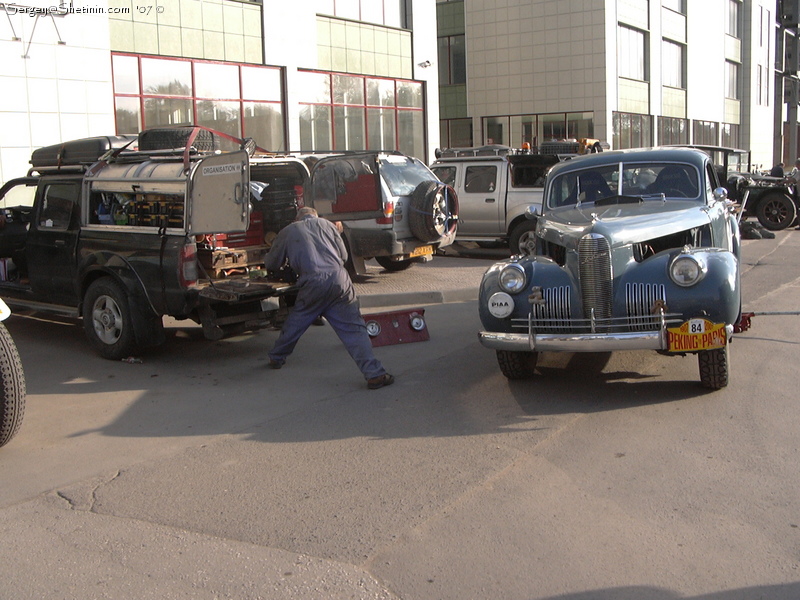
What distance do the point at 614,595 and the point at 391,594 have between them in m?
0.97

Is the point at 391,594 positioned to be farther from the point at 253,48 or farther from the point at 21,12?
the point at 253,48

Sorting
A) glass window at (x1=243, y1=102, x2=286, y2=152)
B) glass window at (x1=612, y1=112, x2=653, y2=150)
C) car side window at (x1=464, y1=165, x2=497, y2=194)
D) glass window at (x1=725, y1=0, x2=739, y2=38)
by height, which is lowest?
car side window at (x1=464, y1=165, x2=497, y2=194)

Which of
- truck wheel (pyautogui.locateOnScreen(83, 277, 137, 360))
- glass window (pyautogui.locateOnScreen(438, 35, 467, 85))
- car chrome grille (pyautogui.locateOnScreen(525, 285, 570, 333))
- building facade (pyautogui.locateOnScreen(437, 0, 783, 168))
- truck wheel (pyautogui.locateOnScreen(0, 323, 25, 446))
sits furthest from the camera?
glass window (pyautogui.locateOnScreen(438, 35, 467, 85))

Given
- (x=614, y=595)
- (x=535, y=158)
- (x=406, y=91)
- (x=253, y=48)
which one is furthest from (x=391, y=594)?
(x=406, y=91)

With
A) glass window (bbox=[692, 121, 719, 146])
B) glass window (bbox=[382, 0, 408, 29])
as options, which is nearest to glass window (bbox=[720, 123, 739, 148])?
glass window (bbox=[692, 121, 719, 146])

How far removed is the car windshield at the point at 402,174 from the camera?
1290cm

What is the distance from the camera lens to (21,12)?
47.8ft

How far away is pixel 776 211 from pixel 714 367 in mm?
15667

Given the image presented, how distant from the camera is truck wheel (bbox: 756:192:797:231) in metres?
20.1

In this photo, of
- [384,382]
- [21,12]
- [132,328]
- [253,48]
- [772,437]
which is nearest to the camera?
[772,437]

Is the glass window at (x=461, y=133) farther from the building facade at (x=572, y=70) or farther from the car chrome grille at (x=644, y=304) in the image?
the car chrome grille at (x=644, y=304)

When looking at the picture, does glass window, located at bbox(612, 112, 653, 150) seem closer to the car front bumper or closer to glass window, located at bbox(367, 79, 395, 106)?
glass window, located at bbox(367, 79, 395, 106)

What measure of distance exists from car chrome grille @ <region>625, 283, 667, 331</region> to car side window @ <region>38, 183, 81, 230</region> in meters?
5.96

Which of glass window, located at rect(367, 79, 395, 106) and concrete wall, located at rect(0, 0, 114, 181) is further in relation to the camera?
glass window, located at rect(367, 79, 395, 106)
